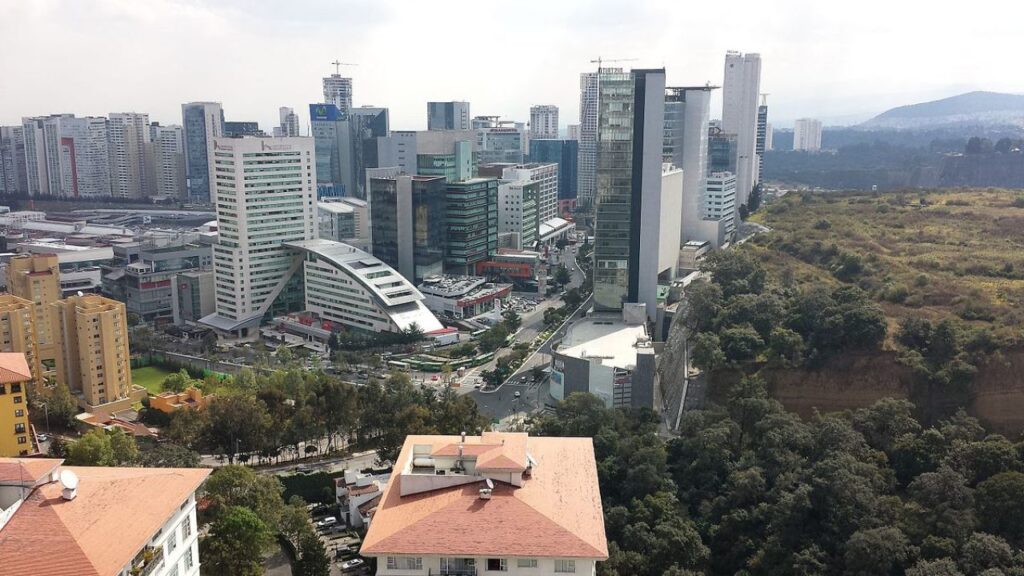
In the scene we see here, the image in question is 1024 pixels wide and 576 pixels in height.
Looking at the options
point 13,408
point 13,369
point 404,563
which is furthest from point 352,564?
point 13,369

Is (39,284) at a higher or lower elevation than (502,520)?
lower

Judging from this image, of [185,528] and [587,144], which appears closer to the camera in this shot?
[185,528]

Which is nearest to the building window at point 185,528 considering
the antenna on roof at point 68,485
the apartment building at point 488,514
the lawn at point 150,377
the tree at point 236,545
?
the antenna on roof at point 68,485

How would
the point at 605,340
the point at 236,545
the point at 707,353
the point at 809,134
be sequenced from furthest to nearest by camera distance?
the point at 809,134, the point at 605,340, the point at 707,353, the point at 236,545

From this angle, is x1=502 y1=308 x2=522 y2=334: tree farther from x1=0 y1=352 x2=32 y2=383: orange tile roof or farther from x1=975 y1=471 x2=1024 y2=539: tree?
x1=975 y1=471 x2=1024 y2=539: tree

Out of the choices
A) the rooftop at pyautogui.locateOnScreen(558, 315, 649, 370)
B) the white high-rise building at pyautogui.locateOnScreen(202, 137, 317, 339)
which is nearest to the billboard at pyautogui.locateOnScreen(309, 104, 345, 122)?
the white high-rise building at pyautogui.locateOnScreen(202, 137, 317, 339)

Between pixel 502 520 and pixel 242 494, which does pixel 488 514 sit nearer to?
pixel 502 520
